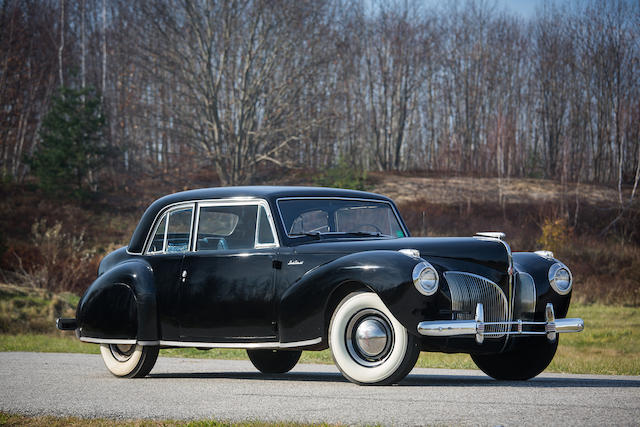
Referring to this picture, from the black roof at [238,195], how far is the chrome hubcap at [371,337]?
5.87 feet

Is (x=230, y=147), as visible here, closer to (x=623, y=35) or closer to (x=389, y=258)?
(x=623, y=35)

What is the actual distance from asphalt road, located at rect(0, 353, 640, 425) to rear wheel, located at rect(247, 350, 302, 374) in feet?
1.36

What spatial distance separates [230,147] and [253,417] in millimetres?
33490

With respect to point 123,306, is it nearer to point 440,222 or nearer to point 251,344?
point 251,344

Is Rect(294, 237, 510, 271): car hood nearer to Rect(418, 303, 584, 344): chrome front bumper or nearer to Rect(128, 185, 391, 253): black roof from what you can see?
Rect(418, 303, 584, 344): chrome front bumper

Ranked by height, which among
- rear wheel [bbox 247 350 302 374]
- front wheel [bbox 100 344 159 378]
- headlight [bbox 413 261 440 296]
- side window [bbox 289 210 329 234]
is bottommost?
rear wheel [bbox 247 350 302 374]

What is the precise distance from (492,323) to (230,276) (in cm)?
252

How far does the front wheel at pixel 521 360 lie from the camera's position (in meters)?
7.90

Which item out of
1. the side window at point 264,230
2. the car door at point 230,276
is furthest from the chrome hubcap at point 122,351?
the side window at point 264,230

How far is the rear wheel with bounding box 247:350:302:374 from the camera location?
9.62 metres

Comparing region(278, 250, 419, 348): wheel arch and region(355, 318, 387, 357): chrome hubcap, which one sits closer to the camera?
region(278, 250, 419, 348): wheel arch

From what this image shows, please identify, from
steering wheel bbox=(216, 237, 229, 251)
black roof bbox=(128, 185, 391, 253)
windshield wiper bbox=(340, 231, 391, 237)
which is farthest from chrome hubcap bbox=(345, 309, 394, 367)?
steering wheel bbox=(216, 237, 229, 251)

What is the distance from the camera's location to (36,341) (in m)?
16.3

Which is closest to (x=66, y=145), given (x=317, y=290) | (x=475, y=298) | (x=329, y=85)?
(x=329, y=85)
